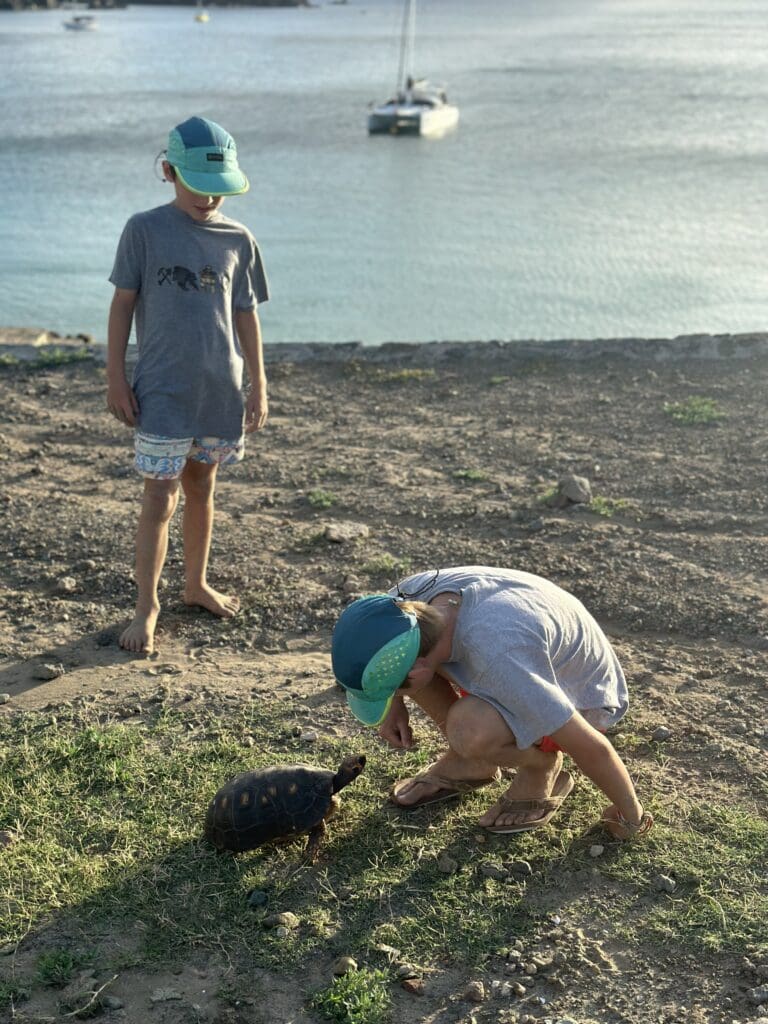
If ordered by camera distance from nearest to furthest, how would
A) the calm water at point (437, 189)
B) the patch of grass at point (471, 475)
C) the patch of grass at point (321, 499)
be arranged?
1. the patch of grass at point (321, 499)
2. the patch of grass at point (471, 475)
3. the calm water at point (437, 189)

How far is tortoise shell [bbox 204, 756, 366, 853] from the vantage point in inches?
128

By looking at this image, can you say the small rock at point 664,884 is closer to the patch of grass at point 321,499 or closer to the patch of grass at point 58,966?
the patch of grass at point 58,966

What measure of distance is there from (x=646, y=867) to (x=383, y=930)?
0.75 metres

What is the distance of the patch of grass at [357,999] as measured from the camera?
9.08ft

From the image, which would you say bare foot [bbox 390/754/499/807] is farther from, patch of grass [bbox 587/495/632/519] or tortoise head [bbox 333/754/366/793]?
patch of grass [bbox 587/495/632/519]

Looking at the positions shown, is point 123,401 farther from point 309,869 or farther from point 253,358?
point 309,869

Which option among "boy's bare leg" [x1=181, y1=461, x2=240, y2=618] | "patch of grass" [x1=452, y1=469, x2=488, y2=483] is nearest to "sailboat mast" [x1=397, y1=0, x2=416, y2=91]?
"patch of grass" [x1=452, y1=469, x2=488, y2=483]

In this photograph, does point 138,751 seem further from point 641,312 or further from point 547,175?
point 547,175

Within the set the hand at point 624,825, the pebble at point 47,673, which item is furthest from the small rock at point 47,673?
the hand at point 624,825

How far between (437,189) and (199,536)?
20222 millimetres

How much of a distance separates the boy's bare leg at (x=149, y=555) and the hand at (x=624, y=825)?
72.9 inches

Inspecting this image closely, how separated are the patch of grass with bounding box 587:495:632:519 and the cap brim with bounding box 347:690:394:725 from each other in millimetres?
2622

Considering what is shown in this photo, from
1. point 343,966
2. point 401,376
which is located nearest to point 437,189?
point 401,376

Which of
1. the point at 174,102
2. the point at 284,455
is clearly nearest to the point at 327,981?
the point at 284,455
